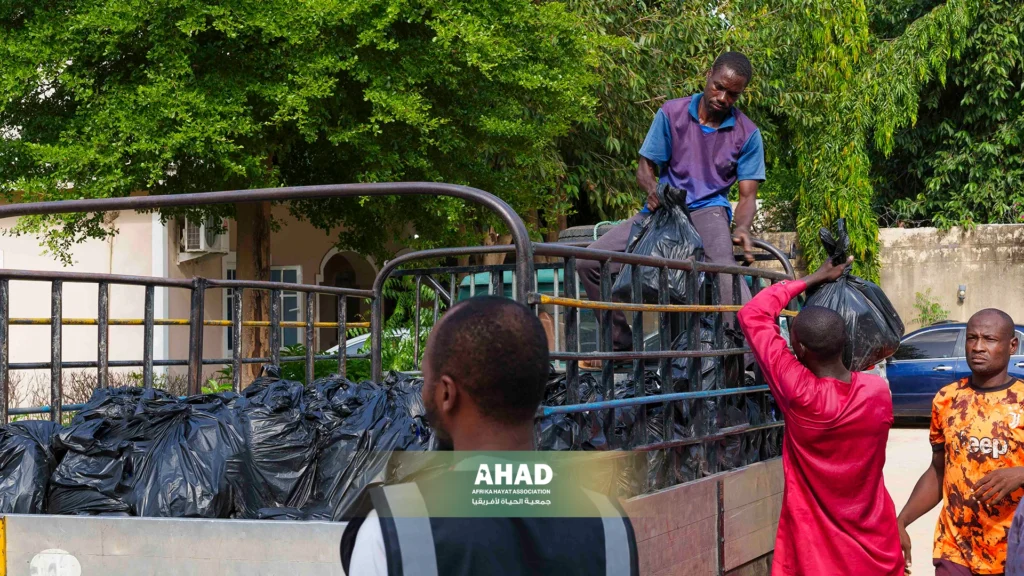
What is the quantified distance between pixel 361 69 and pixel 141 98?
2541 mm

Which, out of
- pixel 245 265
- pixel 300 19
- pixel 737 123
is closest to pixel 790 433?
pixel 737 123

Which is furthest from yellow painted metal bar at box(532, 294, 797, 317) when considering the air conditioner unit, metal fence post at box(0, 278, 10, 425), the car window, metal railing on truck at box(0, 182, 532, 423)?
the air conditioner unit

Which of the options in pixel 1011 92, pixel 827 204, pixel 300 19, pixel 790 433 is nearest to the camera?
pixel 790 433

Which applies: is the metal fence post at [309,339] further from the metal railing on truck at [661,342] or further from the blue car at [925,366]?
the blue car at [925,366]

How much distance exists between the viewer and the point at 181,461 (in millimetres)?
3934

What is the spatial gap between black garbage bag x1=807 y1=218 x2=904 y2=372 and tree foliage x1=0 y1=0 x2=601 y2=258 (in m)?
8.63

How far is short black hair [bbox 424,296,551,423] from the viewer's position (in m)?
1.54

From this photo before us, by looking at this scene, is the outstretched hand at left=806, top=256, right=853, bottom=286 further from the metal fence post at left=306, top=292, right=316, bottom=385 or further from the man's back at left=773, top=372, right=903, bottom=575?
the metal fence post at left=306, top=292, right=316, bottom=385

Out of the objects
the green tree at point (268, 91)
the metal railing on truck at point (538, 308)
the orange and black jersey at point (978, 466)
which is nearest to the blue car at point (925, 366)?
the green tree at point (268, 91)

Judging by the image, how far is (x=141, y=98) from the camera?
12656 millimetres

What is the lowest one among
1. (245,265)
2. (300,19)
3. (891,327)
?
(891,327)

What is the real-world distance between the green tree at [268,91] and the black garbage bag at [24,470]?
8.02m

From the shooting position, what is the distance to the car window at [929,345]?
48.6ft

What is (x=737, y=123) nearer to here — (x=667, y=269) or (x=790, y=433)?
(x=667, y=269)
